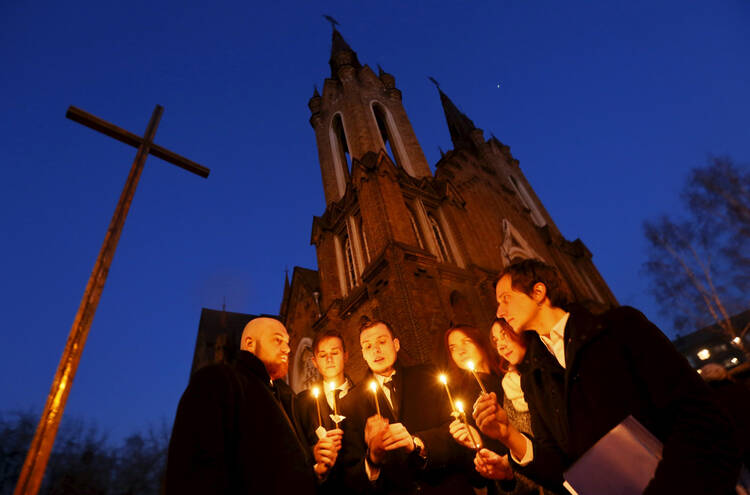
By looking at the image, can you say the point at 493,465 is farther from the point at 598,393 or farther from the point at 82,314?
the point at 82,314

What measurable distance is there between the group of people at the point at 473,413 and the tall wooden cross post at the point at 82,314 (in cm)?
205

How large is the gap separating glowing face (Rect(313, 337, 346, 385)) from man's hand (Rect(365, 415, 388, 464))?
1.47 m

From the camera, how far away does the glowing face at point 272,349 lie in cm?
302

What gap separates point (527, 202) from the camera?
74.3 ft

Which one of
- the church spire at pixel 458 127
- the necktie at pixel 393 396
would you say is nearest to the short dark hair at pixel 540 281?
the necktie at pixel 393 396

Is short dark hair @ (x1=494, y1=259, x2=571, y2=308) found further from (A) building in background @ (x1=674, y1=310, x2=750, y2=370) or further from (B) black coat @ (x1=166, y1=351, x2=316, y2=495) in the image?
(A) building in background @ (x1=674, y1=310, x2=750, y2=370)

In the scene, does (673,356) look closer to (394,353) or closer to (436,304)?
(394,353)

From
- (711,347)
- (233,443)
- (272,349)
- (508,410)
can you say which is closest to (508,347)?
(508,410)

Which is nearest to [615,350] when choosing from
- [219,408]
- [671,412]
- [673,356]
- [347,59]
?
[673,356]

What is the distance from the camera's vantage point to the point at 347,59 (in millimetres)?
21172

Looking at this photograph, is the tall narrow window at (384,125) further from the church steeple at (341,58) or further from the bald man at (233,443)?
the bald man at (233,443)

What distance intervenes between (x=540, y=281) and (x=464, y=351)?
1.75 metres

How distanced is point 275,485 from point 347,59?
2290 cm

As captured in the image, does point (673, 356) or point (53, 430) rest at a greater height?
point (53, 430)
